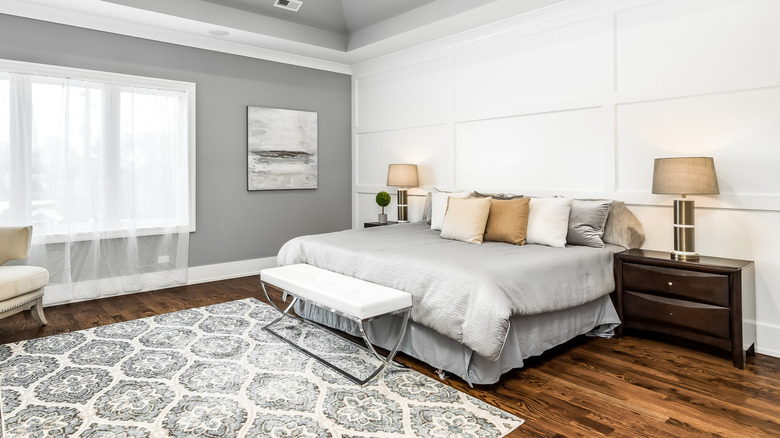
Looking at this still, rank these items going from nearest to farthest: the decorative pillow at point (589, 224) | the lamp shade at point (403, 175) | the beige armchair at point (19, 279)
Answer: the beige armchair at point (19, 279) < the decorative pillow at point (589, 224) < the lamp shade at point (403, 175)

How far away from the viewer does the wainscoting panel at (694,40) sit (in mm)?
3020

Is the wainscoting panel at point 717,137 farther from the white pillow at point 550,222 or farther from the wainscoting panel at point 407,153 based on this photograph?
the wainscoting panel at point 407,153

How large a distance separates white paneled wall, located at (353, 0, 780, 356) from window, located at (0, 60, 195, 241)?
8.52ft

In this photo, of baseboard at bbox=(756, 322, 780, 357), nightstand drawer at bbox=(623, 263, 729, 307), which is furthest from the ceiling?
baseboard at bbox=(756, 322, 780, 357)

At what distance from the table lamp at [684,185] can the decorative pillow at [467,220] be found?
47.9 inches

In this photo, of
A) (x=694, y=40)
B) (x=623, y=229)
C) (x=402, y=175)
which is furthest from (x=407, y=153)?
(x=694, y=40)

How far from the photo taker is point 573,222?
3.57 metres

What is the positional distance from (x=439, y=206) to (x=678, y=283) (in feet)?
6.91

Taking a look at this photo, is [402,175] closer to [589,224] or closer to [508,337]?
[589,224]

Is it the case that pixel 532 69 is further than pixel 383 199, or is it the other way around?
pixel 383 199

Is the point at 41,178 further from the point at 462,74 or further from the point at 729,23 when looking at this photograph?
the point at 729,23

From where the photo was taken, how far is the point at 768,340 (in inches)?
120

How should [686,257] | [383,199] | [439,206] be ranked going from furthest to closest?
[383,199]
[439,206]
[686,257]

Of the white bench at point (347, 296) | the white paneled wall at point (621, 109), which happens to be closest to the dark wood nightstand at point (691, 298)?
the white paneled wall at point (621, 109)
